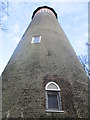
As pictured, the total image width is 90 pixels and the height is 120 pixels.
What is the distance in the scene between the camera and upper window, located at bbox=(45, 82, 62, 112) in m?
8.18

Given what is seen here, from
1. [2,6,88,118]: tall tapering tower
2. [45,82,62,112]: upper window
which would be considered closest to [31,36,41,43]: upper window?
[2,6,88,118]: tall tapering tower

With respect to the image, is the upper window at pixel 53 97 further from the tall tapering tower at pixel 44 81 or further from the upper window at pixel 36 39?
the upper window at pixel 36 39

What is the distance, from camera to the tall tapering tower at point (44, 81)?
794 centimetres

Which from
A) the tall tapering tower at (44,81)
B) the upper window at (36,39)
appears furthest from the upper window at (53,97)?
the upper window at (36,39)

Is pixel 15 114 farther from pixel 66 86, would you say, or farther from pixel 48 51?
pixel 48 51

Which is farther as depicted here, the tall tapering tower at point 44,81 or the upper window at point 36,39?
the upper window at point 36,39

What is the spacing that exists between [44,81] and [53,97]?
839 mm

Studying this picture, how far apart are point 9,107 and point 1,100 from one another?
28.3 inches

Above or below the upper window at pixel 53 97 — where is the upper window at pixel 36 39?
above

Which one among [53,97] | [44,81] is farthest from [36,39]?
[53,97]

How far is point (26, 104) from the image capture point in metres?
8.09

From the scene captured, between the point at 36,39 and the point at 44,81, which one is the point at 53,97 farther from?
the point at 36,39

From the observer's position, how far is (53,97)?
8664 mm

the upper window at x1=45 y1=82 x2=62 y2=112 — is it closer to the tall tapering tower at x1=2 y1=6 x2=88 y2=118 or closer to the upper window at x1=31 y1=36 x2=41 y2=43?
the tall tapering tower at x1=2 y1=6 x2=88 y2=118
